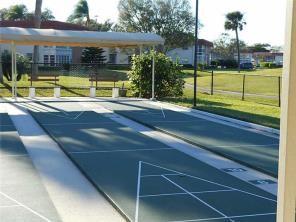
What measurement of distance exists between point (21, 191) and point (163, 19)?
2362 inches

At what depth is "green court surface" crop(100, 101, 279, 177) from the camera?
8.95m

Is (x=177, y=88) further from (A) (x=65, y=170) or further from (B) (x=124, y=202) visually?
(B) (x=124, y=202)

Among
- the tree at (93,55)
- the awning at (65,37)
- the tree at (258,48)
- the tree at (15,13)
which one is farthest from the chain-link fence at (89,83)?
the tree at (258,48)

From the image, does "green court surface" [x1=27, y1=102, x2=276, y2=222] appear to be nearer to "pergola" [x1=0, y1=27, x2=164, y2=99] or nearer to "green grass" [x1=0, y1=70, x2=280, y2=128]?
"green grass" [x1=0, y1=70, x2=280, y2=128]

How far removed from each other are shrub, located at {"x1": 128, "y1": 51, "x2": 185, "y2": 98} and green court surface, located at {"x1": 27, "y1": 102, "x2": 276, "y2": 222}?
10230 mm

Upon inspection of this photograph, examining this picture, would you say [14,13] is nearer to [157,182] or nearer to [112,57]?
[112,57]

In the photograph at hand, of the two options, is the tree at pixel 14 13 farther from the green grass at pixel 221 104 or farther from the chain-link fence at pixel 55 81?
the green grass at pixel 221 104

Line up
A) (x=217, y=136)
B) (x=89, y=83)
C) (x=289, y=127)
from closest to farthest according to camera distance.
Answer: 1. (x=289, y=127)
2. (x=217, y=136)
3. (x=89, y=83)

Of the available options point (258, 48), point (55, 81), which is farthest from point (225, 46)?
point (55, 81)

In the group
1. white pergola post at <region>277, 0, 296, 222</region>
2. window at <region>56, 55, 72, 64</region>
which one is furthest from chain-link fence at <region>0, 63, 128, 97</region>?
window at <region>56, 55, 72, 64</region>

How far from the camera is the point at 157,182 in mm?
7012

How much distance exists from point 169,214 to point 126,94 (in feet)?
60.9

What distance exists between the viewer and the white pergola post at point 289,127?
1.35 m

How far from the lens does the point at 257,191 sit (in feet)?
21.7
